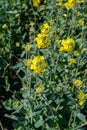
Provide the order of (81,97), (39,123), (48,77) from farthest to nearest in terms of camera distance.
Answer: (48,77), (39,123), (81,97)

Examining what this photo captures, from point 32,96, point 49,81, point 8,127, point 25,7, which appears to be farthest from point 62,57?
point 25,7

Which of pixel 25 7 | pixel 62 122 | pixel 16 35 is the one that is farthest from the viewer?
pixel 25 7

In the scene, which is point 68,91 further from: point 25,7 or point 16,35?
point 25,7

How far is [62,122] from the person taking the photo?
2973 mm

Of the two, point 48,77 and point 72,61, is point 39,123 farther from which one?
point 72,61

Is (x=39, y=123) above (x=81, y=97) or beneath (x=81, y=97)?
beneath

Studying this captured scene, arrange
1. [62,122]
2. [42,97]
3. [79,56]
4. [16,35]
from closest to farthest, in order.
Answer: [42,97]
[62,122]
[79,56]
[16,35]

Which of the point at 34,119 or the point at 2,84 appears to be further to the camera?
the point at 2,84

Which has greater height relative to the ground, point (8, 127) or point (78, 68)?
point (78, 68)

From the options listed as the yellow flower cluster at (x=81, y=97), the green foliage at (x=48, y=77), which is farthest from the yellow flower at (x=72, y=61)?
the yellow flower cluster at (x=81, y=97)

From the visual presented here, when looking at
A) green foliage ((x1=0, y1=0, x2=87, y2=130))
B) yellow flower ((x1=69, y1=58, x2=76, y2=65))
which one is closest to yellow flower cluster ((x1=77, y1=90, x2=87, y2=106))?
green foliage ((x1=0, y1=0, x2=87, y2=130))

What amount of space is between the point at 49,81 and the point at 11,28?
1341 millimetres

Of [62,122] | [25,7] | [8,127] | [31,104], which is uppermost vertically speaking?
[25,7]

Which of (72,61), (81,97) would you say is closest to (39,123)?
(81,97)
